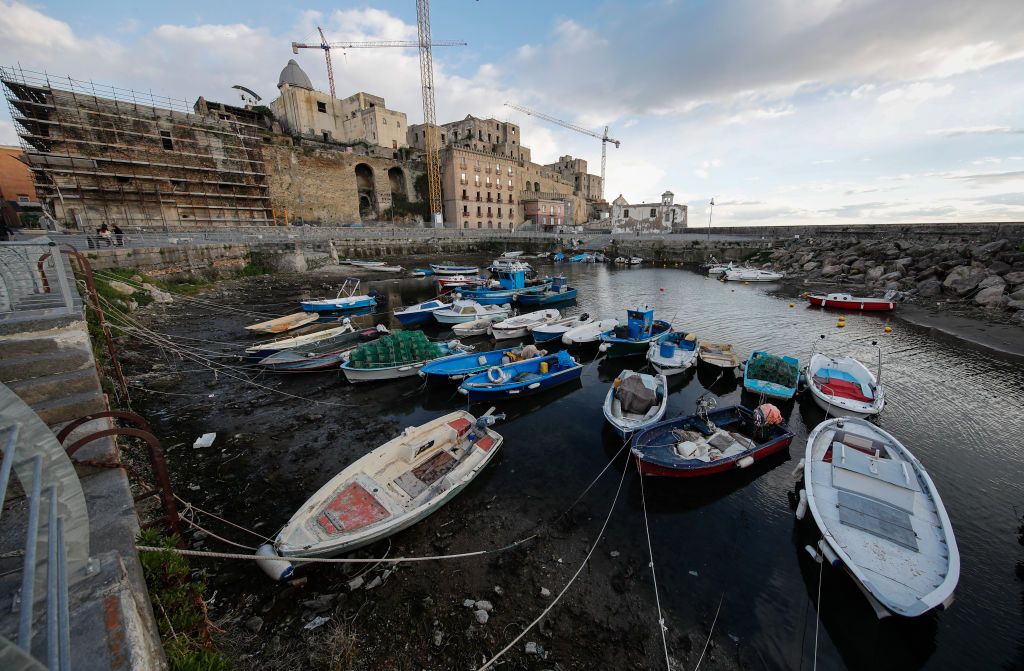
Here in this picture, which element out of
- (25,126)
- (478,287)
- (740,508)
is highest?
(25,126)

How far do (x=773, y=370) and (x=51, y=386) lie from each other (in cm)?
1908

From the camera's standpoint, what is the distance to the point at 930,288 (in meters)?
31.1

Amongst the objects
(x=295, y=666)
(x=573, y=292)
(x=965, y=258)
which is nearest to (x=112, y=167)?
(x=573, y=292)

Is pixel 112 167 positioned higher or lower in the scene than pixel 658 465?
higher

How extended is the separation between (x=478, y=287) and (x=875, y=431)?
2674 cm

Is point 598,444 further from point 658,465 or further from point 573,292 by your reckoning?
point 573,292

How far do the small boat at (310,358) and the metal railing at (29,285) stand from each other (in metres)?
6.59

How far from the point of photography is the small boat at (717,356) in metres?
16.8

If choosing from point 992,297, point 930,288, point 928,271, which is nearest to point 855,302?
point 992,297

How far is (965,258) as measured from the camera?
3325 cm

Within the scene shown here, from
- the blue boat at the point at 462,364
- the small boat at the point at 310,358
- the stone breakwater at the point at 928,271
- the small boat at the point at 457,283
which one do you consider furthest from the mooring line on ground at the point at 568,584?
the stone breakwater at the point at 928,271

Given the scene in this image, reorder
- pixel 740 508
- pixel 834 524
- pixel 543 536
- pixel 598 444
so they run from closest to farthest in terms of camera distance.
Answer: pixel 834 524 < pixel 543 536 < pixel 740 508 < pixel 598 444

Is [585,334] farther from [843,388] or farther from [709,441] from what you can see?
[843,388]

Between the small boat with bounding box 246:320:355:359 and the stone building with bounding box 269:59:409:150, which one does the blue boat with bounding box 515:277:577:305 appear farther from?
the stone building with bounding box 269:59:409:150
